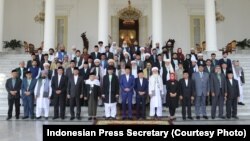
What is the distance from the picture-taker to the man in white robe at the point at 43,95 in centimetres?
1155

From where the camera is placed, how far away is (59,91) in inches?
452

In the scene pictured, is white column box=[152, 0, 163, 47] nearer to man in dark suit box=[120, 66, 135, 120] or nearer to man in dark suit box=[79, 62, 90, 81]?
man in dark suit box=[79, 62, 90, 81]

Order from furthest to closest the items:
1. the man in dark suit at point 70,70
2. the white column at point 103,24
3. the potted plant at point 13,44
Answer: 1. the potted plant at point 13,44
2. the white column at point 103,24
3. the man in dark suit at point 70,70

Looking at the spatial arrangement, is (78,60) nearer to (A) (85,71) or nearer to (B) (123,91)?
(A) (85,71)

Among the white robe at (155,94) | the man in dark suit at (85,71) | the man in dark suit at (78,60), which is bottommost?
the white robe at (155,94)

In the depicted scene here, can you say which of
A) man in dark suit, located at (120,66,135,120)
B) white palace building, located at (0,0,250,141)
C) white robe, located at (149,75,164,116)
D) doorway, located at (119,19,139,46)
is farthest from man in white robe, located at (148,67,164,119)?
doorway, located at (119,19,139,46)

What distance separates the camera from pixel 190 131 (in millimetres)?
4055

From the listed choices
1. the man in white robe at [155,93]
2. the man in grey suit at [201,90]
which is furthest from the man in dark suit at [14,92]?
the man in grey suit at [201,90]

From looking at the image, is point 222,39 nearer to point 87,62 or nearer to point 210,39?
point 210,39

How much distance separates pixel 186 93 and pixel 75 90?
3723 millimetres

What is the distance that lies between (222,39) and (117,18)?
6866 millimetres

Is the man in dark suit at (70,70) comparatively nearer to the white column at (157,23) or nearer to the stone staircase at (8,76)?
the stone staircase at (8,76)

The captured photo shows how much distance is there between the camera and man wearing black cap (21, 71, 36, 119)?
38.1 feet
